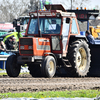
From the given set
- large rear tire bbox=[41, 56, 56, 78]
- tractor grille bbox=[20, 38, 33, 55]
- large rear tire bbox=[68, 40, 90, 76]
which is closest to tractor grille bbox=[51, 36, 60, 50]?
large rear tire bbox=[68, 40, 90, 76]

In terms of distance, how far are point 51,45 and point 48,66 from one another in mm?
1090

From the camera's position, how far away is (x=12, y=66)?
12.5 m

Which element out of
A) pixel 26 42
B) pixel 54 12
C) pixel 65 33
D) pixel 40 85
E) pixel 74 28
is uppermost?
pixel 54 12

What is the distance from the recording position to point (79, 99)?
6168 mm

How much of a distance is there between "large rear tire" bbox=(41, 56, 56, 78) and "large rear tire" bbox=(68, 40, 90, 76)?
86 cm

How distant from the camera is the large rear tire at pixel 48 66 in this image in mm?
11719

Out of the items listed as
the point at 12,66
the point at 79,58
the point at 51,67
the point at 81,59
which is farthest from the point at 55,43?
the point at 12,66

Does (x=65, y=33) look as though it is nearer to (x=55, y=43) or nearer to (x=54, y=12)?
(x=55, y=43)

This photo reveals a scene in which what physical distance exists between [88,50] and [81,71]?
911 millimetres

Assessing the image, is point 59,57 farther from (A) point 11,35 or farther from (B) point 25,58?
(A) point 11,35

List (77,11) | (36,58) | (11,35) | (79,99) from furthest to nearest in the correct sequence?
(11,35)
(77,11)
(36,58)
(79,99)

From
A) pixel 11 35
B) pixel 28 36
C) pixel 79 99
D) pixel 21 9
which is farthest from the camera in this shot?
pixel 21 9

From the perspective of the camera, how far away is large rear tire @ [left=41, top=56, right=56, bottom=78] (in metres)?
11.7

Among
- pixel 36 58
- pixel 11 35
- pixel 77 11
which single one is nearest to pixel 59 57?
pixel 36 58
